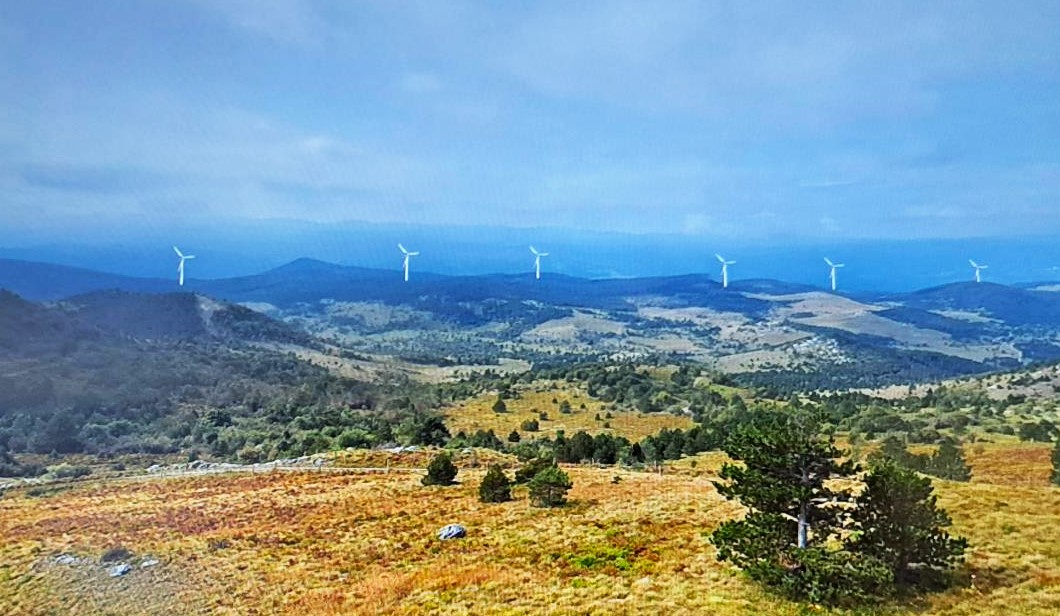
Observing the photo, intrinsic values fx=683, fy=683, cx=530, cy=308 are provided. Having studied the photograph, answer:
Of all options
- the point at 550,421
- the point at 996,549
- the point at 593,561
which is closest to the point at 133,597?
the point at 593,561

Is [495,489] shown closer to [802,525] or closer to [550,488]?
[550,488]

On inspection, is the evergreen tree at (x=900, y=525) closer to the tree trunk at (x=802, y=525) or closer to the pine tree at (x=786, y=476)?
the pine tree at (x=786, y=476)

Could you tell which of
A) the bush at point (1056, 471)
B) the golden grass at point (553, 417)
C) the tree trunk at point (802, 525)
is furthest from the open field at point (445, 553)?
the golden grass at point (553, 417)

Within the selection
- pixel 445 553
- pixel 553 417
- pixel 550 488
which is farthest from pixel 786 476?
pixel 553 417

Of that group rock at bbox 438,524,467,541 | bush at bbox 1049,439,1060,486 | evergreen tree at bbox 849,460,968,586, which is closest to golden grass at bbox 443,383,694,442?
bush at bbox 1049,439,1060,486

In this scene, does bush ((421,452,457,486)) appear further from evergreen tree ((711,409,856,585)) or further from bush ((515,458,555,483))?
evergreen tree ((711,409,856,585))

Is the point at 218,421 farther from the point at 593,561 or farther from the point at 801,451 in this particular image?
the point at 801,451
